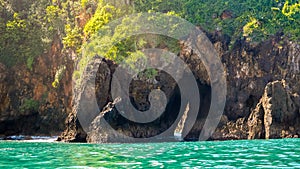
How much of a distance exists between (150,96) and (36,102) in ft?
49.2

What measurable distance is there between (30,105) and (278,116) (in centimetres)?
2667

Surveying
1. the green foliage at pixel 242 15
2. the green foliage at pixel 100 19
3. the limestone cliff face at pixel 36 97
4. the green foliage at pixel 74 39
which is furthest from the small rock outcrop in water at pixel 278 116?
the limestone cliff face at pixel 36 97

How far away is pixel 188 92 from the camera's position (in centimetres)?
4338

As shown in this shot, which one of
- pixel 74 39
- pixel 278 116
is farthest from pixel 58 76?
pixel 278 116

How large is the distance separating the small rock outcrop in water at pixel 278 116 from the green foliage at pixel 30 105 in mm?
24196

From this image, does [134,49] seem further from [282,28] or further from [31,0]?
[31,0]

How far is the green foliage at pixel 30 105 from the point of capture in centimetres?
4928

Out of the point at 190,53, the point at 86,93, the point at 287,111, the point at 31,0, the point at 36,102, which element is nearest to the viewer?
the point at 287,111

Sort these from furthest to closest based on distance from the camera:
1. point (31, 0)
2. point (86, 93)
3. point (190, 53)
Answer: point (31, 0) < point (190, 53) < point (86, 93)

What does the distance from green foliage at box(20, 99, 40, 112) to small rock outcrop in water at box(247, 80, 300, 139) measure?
24196 millimetres

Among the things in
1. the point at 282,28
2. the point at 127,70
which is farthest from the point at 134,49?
the point at 282,28

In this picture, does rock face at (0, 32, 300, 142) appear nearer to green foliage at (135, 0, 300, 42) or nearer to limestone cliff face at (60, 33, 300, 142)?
limestone cliff face at (60, 33, 300, 142)

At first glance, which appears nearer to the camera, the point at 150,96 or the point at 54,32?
the point at 150,96

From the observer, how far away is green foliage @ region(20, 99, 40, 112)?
1940 inches
